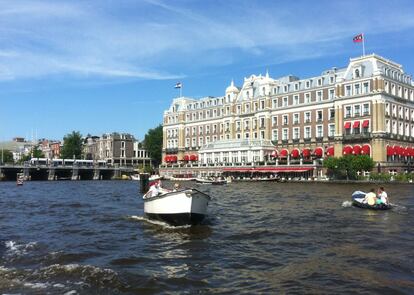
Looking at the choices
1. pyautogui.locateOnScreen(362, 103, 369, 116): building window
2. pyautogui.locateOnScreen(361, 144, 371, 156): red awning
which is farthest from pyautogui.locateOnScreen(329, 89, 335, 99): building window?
pyautogui.locateOnScreen(361, 144, 371, 156): red awning

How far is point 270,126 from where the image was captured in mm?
132500

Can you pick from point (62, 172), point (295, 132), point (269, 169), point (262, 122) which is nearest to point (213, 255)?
point (269, 169)

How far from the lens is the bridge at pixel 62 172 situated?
495 ft

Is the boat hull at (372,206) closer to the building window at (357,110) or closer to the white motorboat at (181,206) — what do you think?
the white motorboat at (181,206)

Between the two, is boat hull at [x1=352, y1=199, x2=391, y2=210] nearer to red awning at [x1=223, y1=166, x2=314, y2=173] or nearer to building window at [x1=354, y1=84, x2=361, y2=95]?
red awning at [x1=223, y1=166, x2=314, y2=173]

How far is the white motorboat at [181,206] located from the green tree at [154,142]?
512 feet

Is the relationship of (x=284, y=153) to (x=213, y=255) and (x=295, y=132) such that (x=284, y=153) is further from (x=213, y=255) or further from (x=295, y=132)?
(x=213, y=255)

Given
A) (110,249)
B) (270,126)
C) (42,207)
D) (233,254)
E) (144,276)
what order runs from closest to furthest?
(144,276)
(233,254)
(110,249)
(42,207)
(270,126)


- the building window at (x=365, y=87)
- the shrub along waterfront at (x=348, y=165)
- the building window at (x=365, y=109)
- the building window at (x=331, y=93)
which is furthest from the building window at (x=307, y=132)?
the building window at (x=365, y=87)

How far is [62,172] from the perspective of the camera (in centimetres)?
17100

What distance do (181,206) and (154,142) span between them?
159 m

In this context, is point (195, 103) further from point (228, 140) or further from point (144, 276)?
point (144, 276)

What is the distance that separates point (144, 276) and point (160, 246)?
20.9 ft

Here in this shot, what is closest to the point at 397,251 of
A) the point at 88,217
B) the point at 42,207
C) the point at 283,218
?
the point at 283,218
